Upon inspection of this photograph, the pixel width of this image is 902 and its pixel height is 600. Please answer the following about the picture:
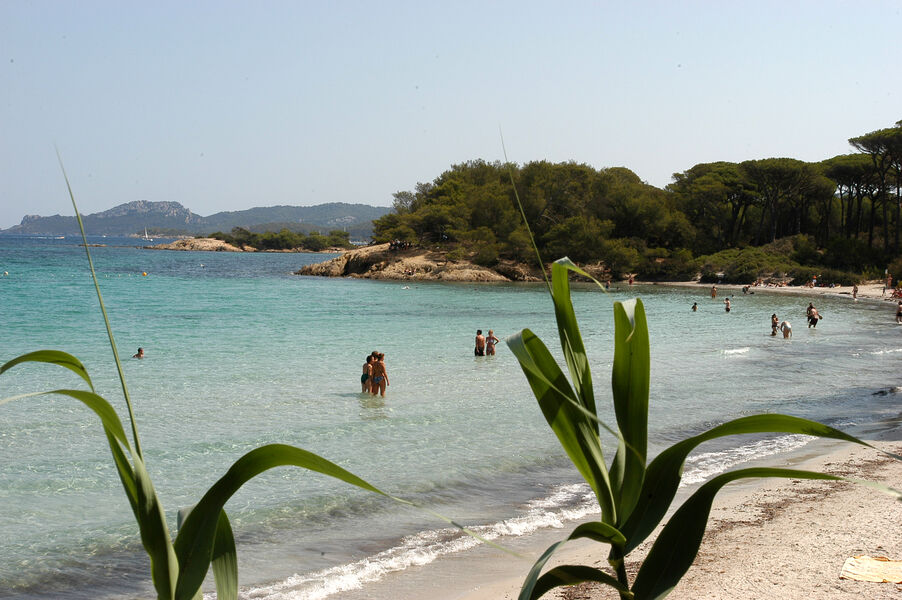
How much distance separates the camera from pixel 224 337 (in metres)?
23.2

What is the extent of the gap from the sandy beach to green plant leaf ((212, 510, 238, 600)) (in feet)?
11.6

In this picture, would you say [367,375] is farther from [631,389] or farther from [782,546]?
[631,389]

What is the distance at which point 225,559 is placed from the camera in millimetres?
1394

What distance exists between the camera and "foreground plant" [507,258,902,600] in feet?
4.77

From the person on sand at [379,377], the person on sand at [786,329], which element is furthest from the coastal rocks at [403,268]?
the person on sand at [379,377]

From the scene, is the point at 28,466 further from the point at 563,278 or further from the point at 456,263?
the point at 456,263

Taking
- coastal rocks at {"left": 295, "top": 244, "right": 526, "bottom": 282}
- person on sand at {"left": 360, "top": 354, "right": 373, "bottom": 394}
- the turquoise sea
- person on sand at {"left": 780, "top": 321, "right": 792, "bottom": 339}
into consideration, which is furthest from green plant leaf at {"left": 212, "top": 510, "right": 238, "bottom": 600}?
coastal rocks at {"left": 295, "top": 244, "right": 526, "bottom": 282}

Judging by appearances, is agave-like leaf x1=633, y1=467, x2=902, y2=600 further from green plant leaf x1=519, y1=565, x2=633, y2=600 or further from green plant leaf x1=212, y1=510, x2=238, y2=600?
green plant leaf x1=212, y1=510, x2=238, y2=600

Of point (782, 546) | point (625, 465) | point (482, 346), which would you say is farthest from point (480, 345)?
point (625, 465)

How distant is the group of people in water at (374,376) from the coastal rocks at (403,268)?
4394 cm

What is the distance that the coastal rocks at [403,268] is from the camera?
58469 millimetres

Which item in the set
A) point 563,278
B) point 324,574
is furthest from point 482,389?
point 563,278

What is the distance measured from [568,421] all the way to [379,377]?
40.2ft

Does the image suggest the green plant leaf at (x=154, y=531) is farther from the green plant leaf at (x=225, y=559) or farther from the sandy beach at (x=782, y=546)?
the sandy beach at (x=782, y=546)
